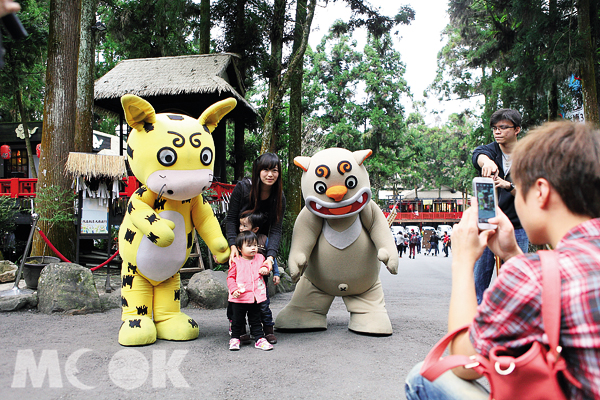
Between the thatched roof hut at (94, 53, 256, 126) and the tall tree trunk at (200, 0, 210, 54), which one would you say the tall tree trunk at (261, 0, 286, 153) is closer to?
the thatched roof hut at (94, 53, 256, 126)

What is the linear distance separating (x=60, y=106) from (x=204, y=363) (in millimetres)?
5608

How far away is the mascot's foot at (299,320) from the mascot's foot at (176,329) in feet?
2.71

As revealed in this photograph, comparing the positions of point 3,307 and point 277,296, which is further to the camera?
point 277,296

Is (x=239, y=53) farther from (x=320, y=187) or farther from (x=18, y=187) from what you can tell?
(x=320, y=187)

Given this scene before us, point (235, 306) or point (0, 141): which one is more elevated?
→ point (0, 141)

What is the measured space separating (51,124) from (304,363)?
235 inches

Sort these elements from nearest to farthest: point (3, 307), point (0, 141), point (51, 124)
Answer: point (3, 307) → point (51, 124) → point (0, 141)

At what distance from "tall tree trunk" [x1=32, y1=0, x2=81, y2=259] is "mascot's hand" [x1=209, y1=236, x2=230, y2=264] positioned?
4221mm

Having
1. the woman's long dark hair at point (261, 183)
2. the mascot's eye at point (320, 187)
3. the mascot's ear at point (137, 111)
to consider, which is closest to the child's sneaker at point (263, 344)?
the woman's long dark hair at point (261, 183)

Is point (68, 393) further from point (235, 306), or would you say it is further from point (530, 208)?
point (530, 208)

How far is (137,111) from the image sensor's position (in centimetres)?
374

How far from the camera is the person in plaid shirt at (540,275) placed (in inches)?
40.2

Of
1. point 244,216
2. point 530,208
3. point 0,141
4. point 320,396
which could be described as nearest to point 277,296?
point 244,216

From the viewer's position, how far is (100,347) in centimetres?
370
